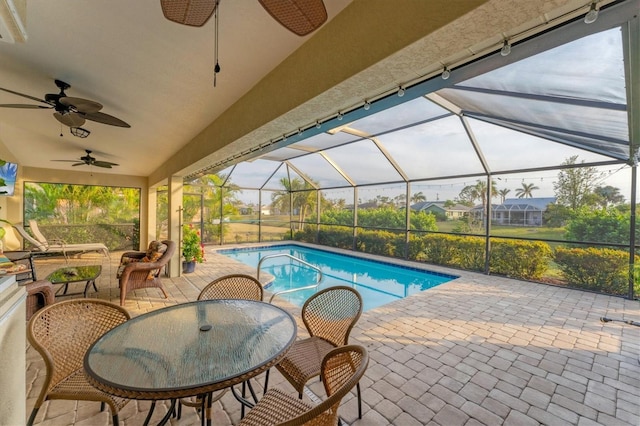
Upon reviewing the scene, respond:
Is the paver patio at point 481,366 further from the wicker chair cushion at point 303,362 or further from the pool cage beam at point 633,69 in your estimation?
the pool cage beam at point 633,69

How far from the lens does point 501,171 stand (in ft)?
20.8

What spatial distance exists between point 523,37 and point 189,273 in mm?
6840

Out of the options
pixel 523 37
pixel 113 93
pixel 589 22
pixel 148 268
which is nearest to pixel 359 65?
pixel 523 37

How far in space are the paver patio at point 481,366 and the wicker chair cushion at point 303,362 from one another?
475 mm

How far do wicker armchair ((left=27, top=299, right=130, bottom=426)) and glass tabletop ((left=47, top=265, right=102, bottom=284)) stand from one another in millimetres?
2719

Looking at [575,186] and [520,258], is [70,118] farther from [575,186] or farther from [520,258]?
[575,186]

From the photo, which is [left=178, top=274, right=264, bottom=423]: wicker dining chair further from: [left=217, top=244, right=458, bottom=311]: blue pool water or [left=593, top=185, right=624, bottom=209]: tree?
[left=593, top=185, right=624, bottom=209]: tree

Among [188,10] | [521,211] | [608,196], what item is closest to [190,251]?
[188,10]

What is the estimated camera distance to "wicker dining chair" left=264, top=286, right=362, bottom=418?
1.90 metres

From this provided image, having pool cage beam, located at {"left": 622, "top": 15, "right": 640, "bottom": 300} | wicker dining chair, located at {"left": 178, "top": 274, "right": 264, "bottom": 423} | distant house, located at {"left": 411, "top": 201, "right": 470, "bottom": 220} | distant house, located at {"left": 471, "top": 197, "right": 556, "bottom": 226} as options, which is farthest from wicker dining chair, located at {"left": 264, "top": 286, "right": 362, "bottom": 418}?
distant house, located at {"left": 411, "top": 201, "right": 470, "bottom": 220}

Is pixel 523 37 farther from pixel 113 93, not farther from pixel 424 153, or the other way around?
pixel 424 153

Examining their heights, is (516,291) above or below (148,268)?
below

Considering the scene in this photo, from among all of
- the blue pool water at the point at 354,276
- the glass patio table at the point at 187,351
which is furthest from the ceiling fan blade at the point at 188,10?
the blue pool water at the point at 354,276

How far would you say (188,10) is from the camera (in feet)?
4.06
